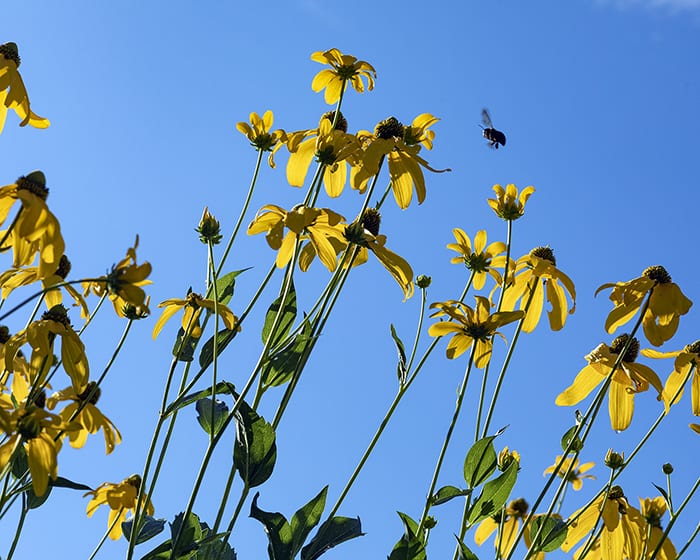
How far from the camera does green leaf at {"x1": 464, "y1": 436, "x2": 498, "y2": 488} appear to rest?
242cm

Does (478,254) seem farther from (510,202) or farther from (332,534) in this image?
(332,534)

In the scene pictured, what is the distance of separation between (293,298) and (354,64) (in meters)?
0.87

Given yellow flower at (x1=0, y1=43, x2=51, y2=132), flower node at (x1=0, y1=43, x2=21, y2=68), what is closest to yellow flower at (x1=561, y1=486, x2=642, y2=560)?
yellow flower at (x1=0, y1=43, x2=51, y2=132)

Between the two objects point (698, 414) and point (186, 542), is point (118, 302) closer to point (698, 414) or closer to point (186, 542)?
point (186, 542)

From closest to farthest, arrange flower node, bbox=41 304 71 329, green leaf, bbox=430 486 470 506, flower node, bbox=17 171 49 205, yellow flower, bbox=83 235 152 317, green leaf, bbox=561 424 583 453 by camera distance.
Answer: yellow flower, bbox=83 235 152 317, flower node, bbox=17 171 49 205, flower node, bbox=41 304 71 329, green leaf, bbox=430 486 470 506, green leaf, bbox=561 424 583 453

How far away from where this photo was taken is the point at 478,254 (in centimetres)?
300

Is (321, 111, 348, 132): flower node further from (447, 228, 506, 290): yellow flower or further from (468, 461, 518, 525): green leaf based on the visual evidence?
(468, 461, 518, 525): green leaf

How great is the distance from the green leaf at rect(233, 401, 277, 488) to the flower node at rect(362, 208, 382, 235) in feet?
2.67

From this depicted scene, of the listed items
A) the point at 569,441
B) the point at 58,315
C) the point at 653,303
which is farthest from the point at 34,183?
the point at 653,303

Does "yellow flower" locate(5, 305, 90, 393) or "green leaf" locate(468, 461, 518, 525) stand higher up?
"yellow flower" locate(5, 305, 90, 393)

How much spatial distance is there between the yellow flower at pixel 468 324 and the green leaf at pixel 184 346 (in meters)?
0.62

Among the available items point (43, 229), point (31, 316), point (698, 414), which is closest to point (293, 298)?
point (31, 316)

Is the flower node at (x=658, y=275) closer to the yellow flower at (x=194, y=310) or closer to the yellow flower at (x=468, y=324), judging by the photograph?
the yellow flower at (x=468, y=324)

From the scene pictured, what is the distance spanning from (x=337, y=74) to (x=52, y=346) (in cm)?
Answer: 129
